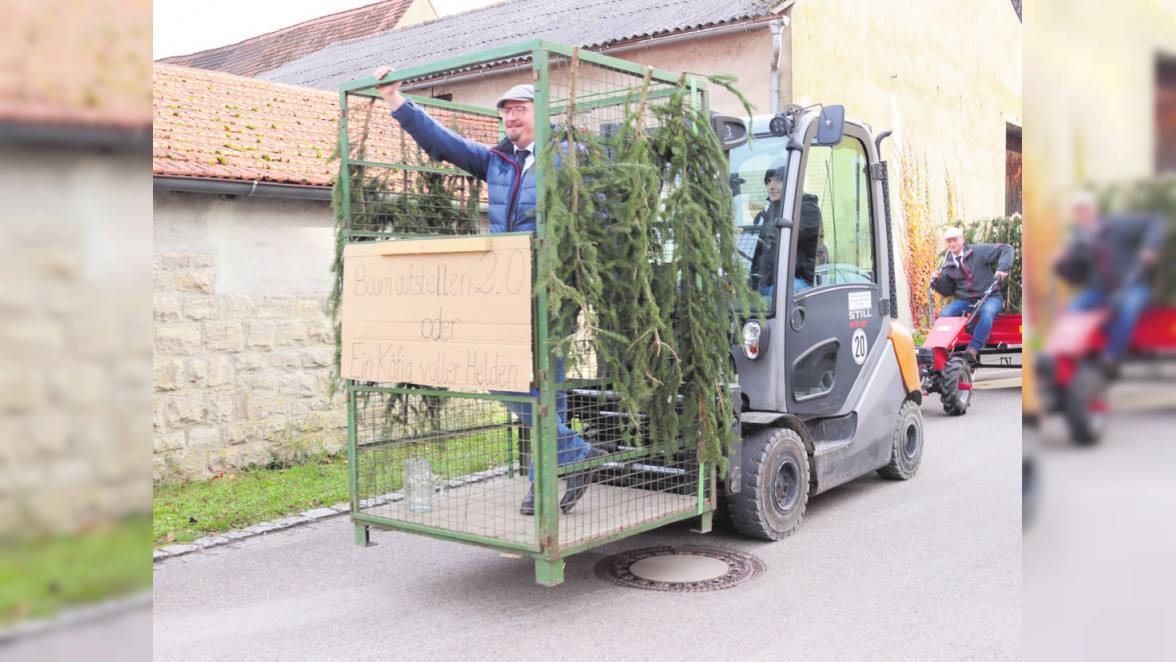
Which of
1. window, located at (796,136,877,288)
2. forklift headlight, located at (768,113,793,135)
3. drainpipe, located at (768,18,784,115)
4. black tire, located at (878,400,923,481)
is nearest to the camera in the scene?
forklift headlight, located at (768,113,793,135)

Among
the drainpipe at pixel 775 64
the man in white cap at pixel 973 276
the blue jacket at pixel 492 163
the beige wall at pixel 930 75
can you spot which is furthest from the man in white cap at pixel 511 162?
the beige wall at pixel 930 75

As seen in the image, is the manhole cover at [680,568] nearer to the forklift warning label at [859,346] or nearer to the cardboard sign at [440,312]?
the cardboard sign at [440,312]

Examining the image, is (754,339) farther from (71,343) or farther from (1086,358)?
(71,343)

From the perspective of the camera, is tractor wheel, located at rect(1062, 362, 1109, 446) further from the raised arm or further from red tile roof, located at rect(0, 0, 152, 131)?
the raised arm

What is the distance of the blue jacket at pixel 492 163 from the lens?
16.3 feet

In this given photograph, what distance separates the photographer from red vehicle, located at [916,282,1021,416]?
34.1 ft

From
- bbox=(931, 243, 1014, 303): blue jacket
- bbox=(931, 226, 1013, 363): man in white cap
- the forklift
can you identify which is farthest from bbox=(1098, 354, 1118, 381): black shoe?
bbox=(931, 243, 1014, 303): blue jacket

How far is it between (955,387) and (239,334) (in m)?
7.30

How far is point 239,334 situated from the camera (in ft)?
27.1

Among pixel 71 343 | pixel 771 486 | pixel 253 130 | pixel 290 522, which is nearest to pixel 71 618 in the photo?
pixel 71 343

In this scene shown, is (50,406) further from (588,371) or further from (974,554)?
(974,554)

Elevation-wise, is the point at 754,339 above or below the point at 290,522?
above

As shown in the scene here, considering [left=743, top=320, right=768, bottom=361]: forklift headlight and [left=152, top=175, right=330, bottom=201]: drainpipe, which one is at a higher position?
[left=152, top=175, right=330, bottom=201]: drainpipe

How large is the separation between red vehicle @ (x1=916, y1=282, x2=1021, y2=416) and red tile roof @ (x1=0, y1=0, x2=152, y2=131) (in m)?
10.0
